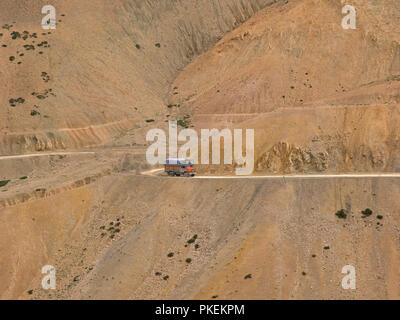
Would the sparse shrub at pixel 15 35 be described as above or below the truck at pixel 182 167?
above

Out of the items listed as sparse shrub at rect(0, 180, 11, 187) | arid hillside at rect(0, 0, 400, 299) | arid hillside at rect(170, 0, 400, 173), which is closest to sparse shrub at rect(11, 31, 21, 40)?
arid hillside at rect(0, 0, 400, 299)

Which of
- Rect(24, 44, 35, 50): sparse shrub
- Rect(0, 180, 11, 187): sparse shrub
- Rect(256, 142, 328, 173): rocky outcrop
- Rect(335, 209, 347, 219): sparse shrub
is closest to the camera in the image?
Rect(335, 209, 347, 219): sparse shrub

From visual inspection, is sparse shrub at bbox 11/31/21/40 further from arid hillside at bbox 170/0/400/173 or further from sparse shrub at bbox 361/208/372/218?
sparse shrub at bbox 361/208/372/218

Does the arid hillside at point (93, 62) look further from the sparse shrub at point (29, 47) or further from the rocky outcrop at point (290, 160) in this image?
the rocky outcrop at point (290, 160)

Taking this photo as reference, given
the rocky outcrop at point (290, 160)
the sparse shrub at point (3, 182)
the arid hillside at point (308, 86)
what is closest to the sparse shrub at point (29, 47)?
the arid hillside at point (308, 86)

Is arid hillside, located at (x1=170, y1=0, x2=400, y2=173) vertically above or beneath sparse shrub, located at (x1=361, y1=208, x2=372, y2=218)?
above

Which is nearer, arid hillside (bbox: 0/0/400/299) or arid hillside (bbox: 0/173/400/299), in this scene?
arid hillside (bbox: 0/173/400/299)

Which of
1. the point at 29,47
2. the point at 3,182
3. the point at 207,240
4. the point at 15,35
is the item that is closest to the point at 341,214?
the point at 207,240

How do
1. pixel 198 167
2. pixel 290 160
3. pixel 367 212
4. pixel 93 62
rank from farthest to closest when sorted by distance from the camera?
pixel 93 62 < pixel 198 167 < pixel 290 160 < pixel 367 212

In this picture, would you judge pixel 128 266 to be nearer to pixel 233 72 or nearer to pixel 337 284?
pixel 337 284

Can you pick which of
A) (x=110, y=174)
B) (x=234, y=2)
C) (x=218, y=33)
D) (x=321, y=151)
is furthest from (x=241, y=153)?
(x=234, y=2)

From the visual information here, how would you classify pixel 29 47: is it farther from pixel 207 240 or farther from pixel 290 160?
pixel 207 240
